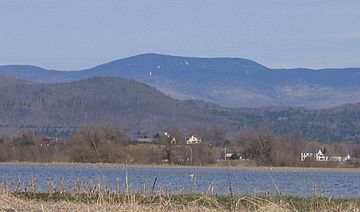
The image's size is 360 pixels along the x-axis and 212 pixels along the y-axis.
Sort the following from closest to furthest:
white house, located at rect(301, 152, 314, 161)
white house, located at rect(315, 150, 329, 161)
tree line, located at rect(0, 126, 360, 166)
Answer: tree line, located at rect(0, 126, 360, 166) < white house, located at rect(301, 152, 314, 161) < white house, located at rect(315, 150, 329, 161)

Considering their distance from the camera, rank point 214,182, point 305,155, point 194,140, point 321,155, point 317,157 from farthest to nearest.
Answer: point 194,140 < point 321,155 < point 317,157 < point 305,155 < point 214,182

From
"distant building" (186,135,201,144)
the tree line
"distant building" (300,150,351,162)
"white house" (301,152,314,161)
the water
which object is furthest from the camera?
"distant building" (186,135,201,144)

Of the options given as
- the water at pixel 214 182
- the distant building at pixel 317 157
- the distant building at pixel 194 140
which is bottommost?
the water at pixel 214 182

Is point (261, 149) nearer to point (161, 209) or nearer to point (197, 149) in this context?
point (197, 149)

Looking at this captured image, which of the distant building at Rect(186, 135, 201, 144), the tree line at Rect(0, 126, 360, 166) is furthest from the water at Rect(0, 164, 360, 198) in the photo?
the distant building at Rect(186, 135, 201, 144)

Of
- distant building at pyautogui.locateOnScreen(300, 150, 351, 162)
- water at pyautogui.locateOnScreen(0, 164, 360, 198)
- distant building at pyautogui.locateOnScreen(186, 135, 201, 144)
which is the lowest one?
water at pyautogui.locateOnScreen(0, 164, 360, 198)

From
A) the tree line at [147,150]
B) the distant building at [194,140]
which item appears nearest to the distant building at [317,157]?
the tree line at [147,150]

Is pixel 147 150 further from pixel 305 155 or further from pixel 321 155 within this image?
pixel 321 155

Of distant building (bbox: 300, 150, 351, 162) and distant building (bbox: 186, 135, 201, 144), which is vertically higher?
distant building (bbox: 186, 135, 201, 144)

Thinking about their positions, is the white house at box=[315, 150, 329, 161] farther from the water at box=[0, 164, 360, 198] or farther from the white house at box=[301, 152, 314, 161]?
the water at box=[0, 164, 360, 198]

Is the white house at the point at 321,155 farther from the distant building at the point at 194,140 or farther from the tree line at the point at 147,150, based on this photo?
the distant building at the point at 194,140

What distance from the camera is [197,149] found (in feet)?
400

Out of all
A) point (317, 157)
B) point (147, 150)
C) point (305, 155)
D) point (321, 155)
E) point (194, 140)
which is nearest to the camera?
point (147, 150)

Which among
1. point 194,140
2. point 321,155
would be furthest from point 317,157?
→ point 194,140
